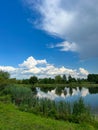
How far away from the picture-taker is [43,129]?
932 centimetres

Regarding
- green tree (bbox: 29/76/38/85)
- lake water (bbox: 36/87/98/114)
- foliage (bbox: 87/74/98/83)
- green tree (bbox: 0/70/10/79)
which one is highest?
foliage (bbox: 87/74/98/83)

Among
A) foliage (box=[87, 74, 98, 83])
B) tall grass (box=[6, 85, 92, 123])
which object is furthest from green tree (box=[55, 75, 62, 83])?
tall grass (box=[6, 85, 92, 123])

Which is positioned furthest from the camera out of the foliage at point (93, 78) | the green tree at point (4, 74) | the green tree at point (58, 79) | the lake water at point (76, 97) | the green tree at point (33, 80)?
the green tree at point (58, 79)

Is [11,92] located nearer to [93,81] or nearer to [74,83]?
[74,83]

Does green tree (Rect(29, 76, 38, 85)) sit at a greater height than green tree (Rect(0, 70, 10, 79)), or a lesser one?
greater

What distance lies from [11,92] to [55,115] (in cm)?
1399

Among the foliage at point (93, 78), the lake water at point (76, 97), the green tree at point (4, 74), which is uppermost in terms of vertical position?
the foliage at point (93, 78)

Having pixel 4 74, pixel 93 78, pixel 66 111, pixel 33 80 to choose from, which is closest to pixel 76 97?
pixel 4 74

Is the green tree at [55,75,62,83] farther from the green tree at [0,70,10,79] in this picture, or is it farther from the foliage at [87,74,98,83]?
the green tree at [0,70,10,79]

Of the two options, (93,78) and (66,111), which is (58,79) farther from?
(66,111)

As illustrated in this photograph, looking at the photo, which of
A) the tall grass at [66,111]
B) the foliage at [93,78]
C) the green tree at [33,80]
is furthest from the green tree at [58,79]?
the tall grass at [66,111]

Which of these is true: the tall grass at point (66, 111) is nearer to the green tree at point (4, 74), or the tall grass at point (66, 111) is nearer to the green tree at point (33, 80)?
the green tree at point (4, 74)

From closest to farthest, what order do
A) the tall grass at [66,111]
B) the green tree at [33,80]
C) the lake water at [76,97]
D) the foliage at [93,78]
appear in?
the tall grass at [66,111]
the lake water at [76,97]
the green tree at [33,80]
the foliage at [93,78]

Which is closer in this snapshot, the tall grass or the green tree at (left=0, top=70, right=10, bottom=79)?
the tall grass
